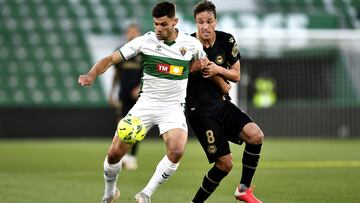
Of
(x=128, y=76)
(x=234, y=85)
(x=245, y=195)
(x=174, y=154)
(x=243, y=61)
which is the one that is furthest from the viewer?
(x=243, y=61)

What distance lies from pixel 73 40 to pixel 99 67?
1770cm

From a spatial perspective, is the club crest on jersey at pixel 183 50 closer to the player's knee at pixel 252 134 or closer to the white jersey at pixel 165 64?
the white jersey at pixel 165 64

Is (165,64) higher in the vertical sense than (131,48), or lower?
lower

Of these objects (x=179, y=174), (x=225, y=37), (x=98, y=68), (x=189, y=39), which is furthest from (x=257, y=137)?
(x=179, y=174)

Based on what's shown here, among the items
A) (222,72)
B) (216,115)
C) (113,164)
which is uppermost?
(222,72)

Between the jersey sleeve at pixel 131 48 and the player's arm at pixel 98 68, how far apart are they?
5cm

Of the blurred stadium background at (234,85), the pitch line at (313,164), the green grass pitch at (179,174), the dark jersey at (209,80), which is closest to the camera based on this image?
the dark jersey at (209,80)

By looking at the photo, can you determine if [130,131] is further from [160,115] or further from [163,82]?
[163,82]

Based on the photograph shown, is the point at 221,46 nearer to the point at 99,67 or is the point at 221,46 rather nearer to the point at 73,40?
the point at 99,67

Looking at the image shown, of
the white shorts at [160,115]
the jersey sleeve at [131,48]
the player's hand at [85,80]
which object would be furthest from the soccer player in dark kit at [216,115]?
the player's hand at [85,80]

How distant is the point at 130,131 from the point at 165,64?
0.77 m

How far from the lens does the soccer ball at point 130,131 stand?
774cm

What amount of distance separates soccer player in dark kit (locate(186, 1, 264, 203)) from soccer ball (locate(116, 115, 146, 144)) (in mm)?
751

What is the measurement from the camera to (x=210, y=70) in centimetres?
809
